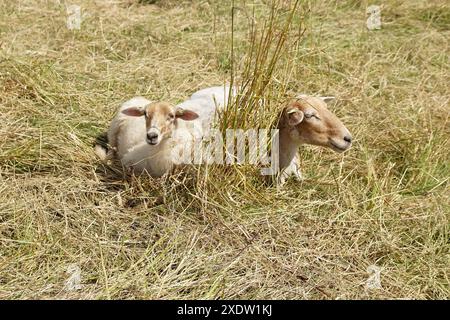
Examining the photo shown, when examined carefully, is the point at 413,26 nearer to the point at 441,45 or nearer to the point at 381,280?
the point at 441,45

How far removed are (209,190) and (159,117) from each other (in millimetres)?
662

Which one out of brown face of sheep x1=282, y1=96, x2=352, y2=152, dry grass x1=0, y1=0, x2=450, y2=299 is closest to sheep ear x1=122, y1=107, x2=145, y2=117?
dry grass x1=0, y1=0, x2=450, y2=299

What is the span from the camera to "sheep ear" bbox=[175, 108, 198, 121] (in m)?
4.71

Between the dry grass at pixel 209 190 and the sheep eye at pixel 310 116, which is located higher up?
the sheep eye at pixel 310 116

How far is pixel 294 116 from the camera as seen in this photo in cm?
463

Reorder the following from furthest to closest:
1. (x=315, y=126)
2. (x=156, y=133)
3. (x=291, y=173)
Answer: (x=291, y=173)
(x=315, y=126)
(x=156, y=133)

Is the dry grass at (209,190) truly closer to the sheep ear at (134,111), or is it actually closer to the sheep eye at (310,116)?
the sheep eye at (310,116)

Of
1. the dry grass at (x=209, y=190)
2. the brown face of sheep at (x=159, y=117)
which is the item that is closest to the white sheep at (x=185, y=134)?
the brown face of sheep at (x=159, y=117)

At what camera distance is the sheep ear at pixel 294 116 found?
4.61 m

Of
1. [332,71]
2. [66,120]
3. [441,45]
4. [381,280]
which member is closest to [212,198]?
[381,280]

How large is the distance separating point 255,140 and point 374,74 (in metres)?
2.67

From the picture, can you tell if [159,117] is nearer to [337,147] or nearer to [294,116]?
[294,116]

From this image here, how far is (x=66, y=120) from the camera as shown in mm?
5324

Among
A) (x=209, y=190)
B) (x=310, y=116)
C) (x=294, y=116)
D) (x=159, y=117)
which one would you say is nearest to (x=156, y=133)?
(x=159, y=117)
